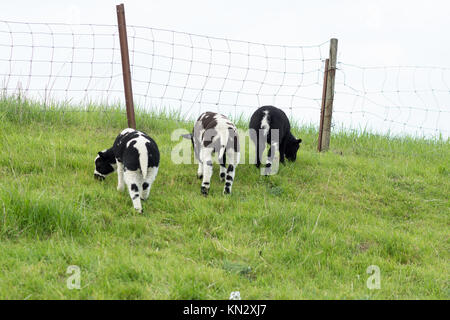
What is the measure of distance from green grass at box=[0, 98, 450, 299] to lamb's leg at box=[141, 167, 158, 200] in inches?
6.8

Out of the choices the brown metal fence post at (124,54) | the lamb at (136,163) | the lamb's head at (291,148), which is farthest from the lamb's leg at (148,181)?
the lamb's head at (291,148)

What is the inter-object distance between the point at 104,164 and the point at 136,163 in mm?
1379

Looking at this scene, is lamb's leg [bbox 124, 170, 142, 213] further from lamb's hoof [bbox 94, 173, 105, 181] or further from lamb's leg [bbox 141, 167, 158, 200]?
lamb's hoof [bbox 94, 173, 105, 181]

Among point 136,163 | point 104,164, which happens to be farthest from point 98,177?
point 136,163

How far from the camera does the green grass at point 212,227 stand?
570 cm

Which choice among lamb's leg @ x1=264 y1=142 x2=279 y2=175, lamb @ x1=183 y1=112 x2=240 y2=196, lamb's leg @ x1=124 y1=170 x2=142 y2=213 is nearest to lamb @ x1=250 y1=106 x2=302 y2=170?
lamb's leg @ x1=264 y1=142 x2=279 y2=175

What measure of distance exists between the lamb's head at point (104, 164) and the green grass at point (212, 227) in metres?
0.19

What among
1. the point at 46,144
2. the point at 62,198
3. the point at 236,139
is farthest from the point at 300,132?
the point at 62,198

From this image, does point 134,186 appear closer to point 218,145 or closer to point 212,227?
point 212,227

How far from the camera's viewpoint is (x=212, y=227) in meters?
7.39

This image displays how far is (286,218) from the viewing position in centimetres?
769

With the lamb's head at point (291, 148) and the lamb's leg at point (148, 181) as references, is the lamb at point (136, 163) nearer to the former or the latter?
the lamb's leg at point (148, 181)
